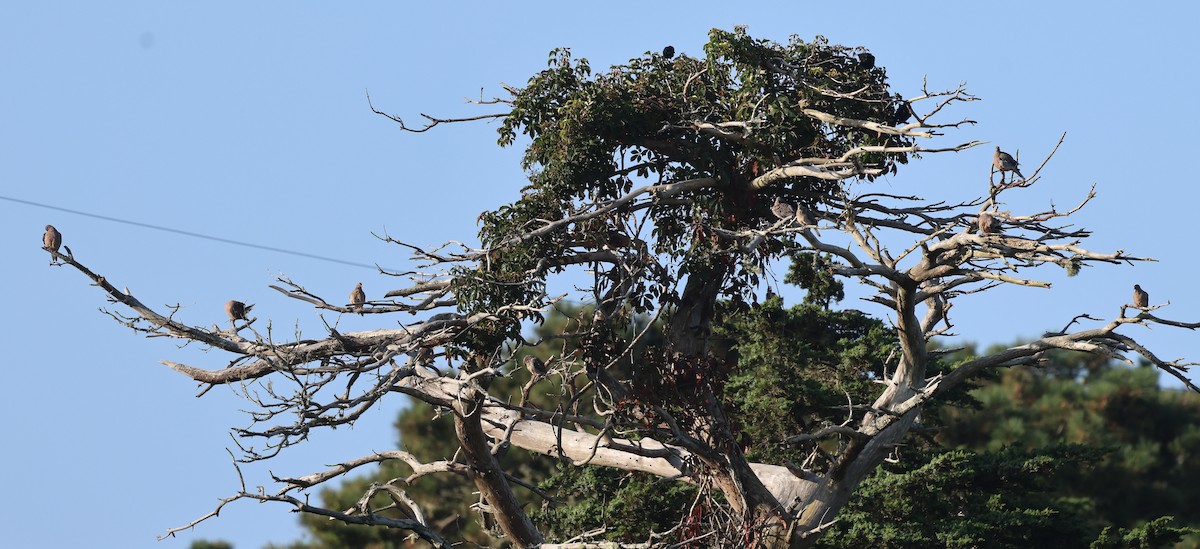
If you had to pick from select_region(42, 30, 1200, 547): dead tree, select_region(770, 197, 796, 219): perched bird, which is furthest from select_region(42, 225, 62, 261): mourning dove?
select_region(770, 197, 796, 219): perched bird

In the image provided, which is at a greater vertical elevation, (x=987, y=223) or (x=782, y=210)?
(x=782, y=210)

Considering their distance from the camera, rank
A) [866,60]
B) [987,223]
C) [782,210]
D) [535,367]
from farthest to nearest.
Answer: [866,60] → [782,210] → [535,367] → [987,223]

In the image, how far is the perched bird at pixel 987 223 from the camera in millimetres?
9188

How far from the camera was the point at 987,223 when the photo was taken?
9.19 meters

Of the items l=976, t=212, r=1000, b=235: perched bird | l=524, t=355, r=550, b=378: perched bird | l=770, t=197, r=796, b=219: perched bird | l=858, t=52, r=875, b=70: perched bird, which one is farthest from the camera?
l=858, t=52, r=875, b=70: perched bird

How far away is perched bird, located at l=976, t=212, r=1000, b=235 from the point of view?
9188mm

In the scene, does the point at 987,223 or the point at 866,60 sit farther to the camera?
the point at 866,60

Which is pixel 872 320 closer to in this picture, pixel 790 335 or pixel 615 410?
pixel 790 335

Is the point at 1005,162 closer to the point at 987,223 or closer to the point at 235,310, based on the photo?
the point at 987,223

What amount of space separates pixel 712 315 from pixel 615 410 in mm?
1344

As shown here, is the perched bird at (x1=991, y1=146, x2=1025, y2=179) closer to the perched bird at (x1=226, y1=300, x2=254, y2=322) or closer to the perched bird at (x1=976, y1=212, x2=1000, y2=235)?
the perched bird at (x1=976, y1=212, x2=1000, y2=235)

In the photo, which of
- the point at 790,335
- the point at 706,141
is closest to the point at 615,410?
the point at 706,141

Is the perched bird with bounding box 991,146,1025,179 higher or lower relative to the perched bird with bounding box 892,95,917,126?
lower

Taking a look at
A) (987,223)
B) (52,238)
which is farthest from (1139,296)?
(52,238)
